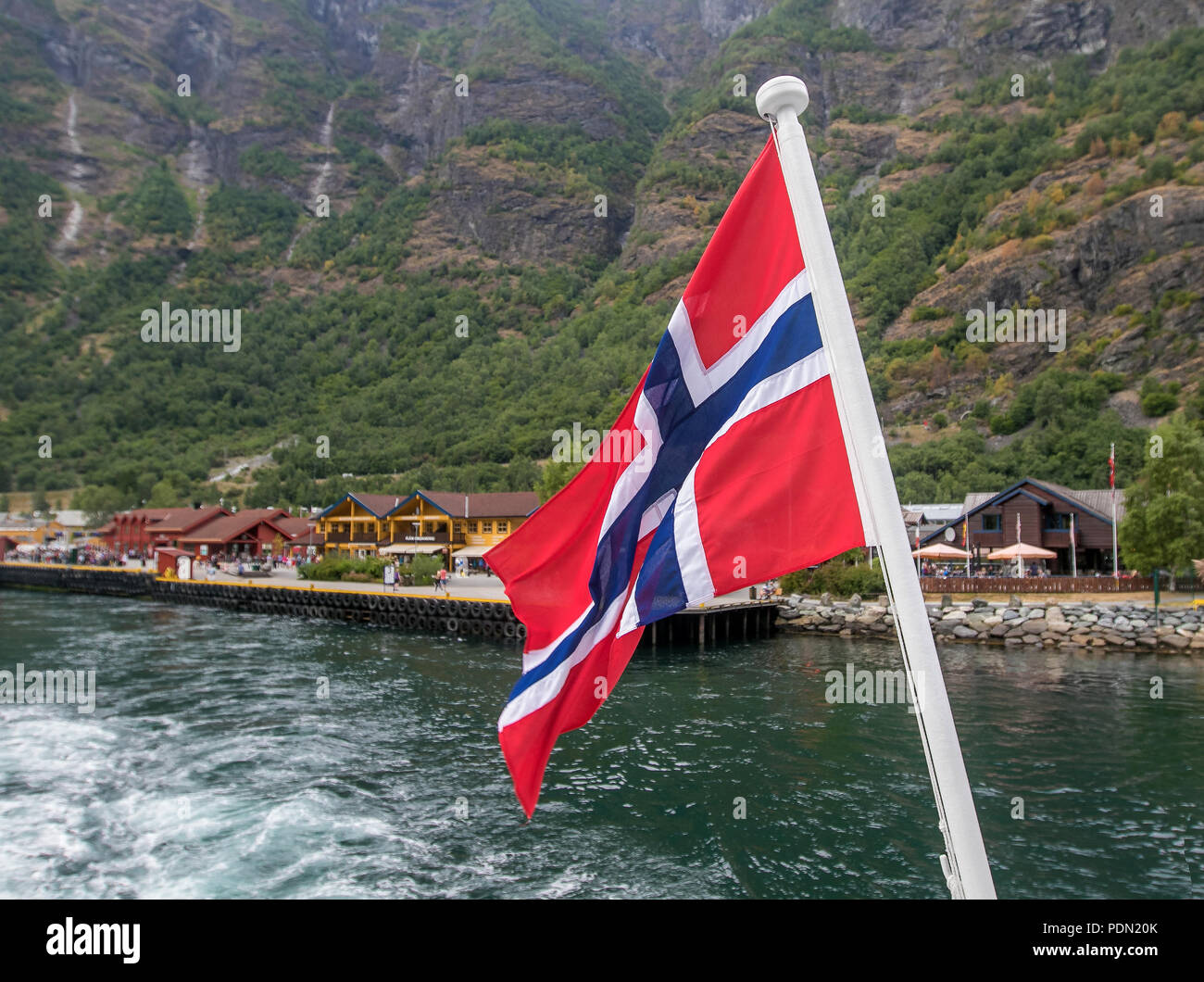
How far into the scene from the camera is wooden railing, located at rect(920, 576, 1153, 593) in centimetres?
4519

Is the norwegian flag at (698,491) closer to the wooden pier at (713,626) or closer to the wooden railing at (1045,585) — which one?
the wooden pier at (713,626)

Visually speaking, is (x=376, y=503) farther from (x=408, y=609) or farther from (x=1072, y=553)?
(x=1072, y=553)

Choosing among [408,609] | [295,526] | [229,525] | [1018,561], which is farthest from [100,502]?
[1018,561]

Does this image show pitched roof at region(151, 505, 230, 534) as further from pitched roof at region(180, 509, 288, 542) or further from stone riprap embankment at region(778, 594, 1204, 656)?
stone riprap embankment at region(778, 594, 1204, 656)

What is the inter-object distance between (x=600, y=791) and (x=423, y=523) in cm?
5857

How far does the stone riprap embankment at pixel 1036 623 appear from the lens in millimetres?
34812

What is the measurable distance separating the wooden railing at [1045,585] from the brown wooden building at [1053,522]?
23.1 feet

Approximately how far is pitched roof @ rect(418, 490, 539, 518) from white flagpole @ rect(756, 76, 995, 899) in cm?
6546

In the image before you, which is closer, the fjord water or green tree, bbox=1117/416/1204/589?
the fjord water

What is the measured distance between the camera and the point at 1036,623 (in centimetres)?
3769

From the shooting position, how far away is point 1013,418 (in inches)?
3711

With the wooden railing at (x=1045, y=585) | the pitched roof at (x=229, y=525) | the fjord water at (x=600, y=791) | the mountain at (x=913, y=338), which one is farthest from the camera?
the mountain at (x=913, y=338)

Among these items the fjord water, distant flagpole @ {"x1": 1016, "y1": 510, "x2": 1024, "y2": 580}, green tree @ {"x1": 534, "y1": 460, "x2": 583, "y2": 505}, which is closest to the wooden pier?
the fjord water

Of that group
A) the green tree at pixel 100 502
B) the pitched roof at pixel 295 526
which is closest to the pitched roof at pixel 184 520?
the pitched roof at pixel 295 526
